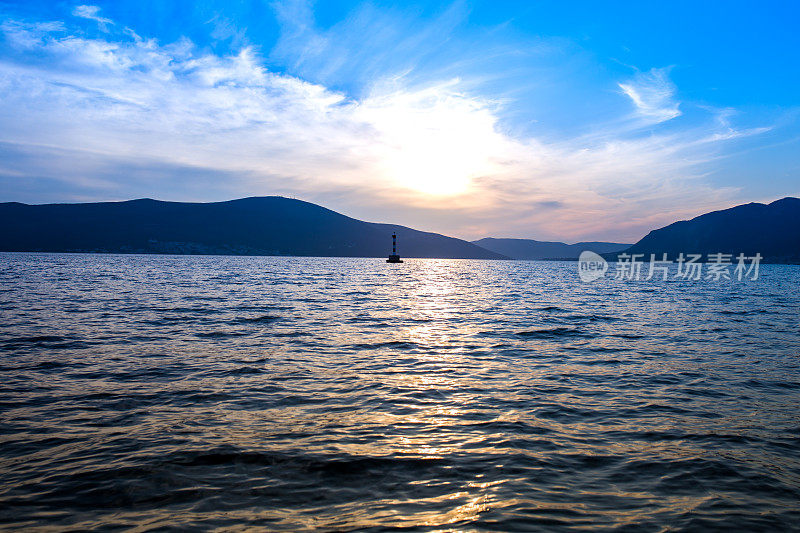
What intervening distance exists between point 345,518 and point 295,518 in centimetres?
70

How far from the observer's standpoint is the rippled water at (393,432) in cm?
662

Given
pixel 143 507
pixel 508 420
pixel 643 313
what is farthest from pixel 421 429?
pixel 643 313

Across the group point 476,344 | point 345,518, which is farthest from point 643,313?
point 345,518

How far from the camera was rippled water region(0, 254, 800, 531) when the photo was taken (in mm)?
6625

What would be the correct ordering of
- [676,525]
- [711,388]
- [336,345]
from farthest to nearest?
[336,345], [711,388], [676,525]

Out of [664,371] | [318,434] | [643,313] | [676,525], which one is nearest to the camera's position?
[676,525]

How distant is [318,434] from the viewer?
9578 mm

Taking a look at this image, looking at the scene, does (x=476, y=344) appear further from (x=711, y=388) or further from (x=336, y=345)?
(x=711, y=388)

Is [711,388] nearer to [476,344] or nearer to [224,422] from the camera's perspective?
[476,344]

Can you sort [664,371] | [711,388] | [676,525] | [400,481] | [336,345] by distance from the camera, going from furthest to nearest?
[336,345] < [664,371] < [711,388] < [400,481] < [676,525]

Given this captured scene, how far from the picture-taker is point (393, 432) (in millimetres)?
9812

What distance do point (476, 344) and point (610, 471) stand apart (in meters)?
13.0

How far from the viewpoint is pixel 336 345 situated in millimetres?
20078

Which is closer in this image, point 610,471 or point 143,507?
point 143,507
